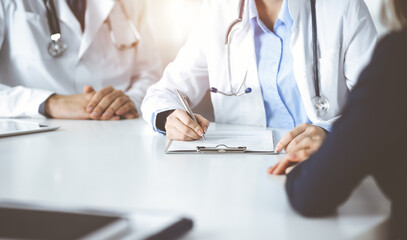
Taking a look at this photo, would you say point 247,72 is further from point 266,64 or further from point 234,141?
point 234,141

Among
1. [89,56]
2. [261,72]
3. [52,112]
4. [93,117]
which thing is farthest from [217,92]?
[89,56]

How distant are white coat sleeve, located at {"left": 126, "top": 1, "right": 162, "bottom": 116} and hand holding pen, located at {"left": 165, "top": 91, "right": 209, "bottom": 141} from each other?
2.94 ft

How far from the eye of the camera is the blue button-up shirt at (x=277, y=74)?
50.6 inches

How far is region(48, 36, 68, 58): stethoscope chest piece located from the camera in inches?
70.0

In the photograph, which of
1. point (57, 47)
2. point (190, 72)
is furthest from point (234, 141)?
point (57, 47)

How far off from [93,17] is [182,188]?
139 centimetres

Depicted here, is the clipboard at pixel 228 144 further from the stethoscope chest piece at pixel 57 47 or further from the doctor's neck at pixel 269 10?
the stethoscope chest piece at pixel 57 47

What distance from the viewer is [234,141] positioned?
3.22ft

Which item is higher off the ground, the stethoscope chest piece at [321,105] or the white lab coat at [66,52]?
the white lab coat at [66,52]

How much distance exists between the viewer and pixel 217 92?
1355 millimetres

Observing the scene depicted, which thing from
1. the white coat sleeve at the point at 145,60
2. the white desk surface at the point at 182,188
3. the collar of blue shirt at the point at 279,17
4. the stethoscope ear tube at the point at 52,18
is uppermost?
the stethoscope ear tube at the point at 52,18

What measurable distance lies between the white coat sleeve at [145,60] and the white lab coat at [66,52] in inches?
2.0

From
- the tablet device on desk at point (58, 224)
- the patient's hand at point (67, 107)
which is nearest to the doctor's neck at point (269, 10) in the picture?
the patient's hand at point (67, 107)

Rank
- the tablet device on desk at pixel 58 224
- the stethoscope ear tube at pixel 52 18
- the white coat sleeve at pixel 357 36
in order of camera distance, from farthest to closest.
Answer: the stethoscope ear tube at pixel 52 18, the white coat sleeve at pixel 357 36, the tablet device on desk at pixel 58 224
